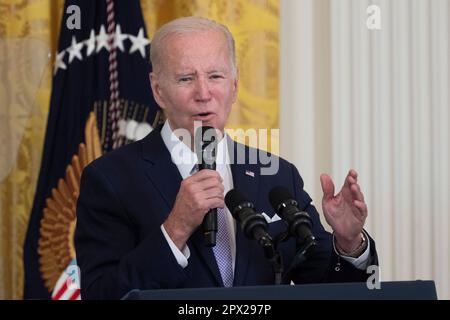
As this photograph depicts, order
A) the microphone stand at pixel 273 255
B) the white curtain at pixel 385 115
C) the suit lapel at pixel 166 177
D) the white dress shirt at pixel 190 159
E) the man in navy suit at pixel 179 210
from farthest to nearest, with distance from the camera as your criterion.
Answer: the white curtain at pixel 385 115 < the white dress shirt at pixel 190 159 < the suit lapel at pixel 166 177 < the man in navy suit at pixel 179 210 < the microphone stand at pixel 273 255

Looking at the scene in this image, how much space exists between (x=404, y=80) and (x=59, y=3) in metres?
1.53

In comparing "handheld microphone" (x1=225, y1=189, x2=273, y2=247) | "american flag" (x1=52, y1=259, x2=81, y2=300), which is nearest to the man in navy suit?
"handheld microphone" (x1=225, y1=189, x2=273, y2=247)

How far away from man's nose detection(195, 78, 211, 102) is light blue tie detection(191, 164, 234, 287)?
300mm

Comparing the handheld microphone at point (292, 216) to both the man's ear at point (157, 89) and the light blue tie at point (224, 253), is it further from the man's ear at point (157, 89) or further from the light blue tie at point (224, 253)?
the man's ear at point (157, 89)

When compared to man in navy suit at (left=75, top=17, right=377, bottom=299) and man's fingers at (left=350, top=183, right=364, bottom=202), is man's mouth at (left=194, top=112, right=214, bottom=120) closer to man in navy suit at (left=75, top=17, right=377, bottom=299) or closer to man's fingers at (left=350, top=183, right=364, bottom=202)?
man in navy suit at (left=75, top=17, right=377, bottom=299)

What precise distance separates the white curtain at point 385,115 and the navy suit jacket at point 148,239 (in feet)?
4.87

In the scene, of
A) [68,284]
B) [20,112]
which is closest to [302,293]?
[68,284]

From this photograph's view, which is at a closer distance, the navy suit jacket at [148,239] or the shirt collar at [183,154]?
the navy suit jacket at [148,239]

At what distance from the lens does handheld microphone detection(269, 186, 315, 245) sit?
1.89 m

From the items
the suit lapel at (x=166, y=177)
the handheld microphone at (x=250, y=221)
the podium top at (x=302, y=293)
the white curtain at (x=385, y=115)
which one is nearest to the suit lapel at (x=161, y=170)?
the suit lapel at (x=166, y=177)

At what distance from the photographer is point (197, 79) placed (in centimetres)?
217

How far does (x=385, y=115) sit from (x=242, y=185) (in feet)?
5.50

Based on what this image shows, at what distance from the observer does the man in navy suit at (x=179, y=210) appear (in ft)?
6.47
